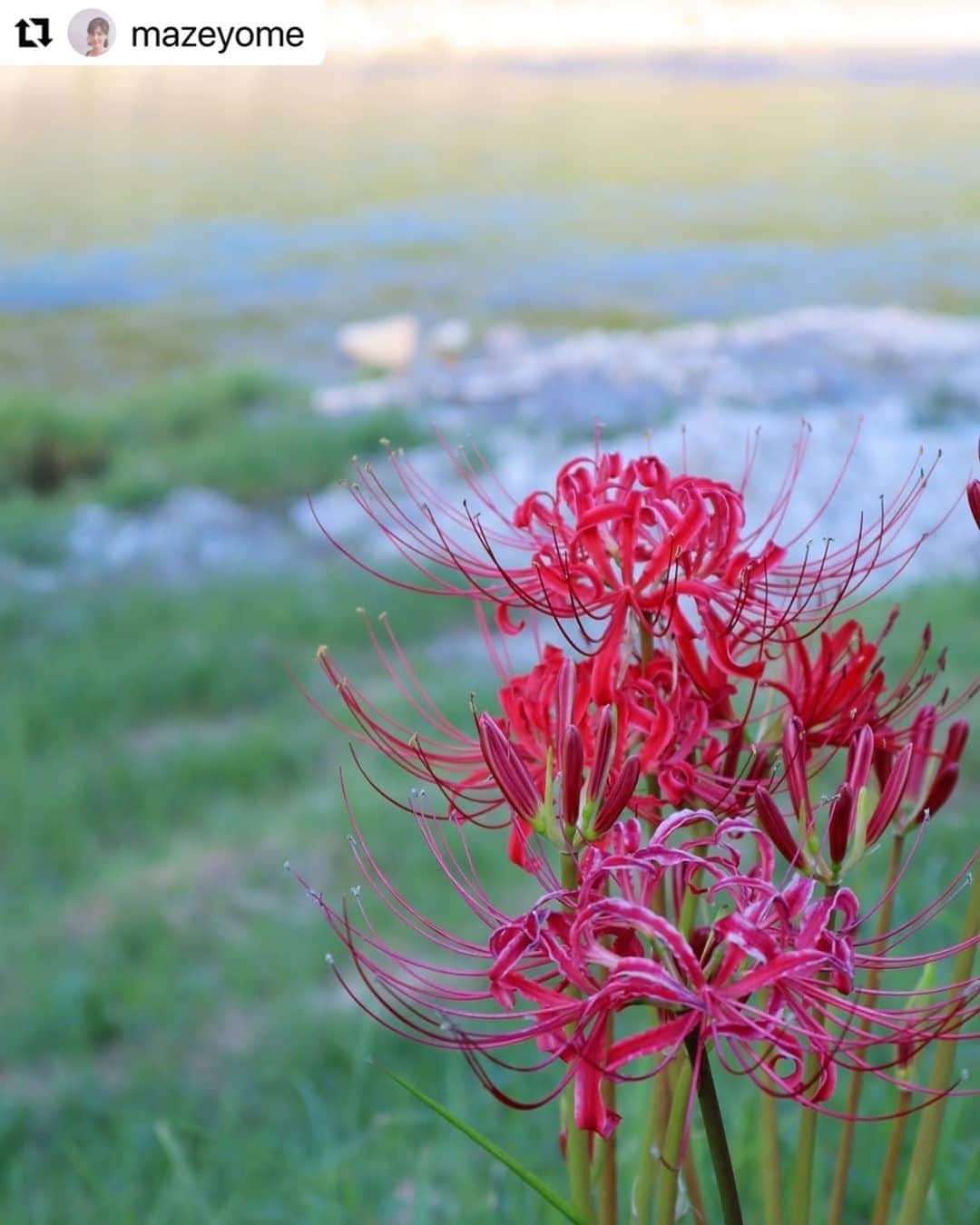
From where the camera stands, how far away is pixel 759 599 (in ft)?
2.04

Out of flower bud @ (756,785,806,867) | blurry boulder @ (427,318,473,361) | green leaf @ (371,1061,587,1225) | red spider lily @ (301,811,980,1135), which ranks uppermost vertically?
flower bud @ (756,785,806,867)

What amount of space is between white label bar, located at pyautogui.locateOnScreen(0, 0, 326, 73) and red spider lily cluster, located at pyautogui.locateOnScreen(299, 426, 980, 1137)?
2.79ft

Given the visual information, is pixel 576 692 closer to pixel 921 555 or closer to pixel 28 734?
pixel 28 734

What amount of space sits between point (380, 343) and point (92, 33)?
8.42ft

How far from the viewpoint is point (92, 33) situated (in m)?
1.51

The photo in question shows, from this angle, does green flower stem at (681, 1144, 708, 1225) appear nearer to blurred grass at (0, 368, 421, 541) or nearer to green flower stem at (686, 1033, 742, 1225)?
green flower stem at (686, 1033, 742, 1225)

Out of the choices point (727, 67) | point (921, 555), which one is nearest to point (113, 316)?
point (727, 67)

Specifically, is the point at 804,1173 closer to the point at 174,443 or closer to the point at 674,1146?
the point at 674,1146

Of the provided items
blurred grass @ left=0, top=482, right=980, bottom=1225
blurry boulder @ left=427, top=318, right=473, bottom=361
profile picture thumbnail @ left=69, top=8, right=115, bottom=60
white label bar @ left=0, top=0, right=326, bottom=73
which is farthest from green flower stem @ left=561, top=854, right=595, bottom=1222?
blurry boulder @ left=427, top=318, right=473, bottom=361

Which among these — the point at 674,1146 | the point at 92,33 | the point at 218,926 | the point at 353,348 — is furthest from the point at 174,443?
the point at 674,1146

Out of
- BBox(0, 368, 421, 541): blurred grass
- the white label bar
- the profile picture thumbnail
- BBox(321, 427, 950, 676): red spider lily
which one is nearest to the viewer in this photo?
BBox(321, 427, 950, 676): red spider lily

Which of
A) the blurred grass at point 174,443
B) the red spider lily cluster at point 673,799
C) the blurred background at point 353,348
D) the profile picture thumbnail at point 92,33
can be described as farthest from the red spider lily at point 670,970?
the blurred grass at point 174,443

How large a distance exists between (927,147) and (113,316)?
7.55 ft

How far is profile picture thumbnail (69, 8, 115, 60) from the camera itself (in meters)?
1.47
